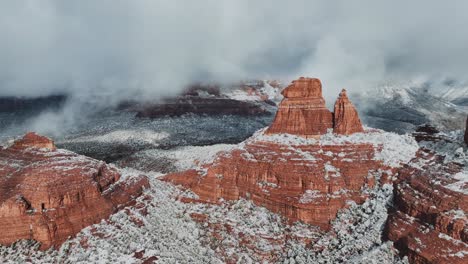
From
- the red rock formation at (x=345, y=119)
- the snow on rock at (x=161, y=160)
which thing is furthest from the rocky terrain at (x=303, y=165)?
the snow on rock at (x=161, y=160)

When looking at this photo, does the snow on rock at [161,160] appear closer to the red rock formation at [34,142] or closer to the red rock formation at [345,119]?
the red rock formation at [345,119]

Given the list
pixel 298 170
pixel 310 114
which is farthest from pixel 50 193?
pixel 310 114

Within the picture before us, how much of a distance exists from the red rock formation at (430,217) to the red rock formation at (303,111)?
13496 millimetres

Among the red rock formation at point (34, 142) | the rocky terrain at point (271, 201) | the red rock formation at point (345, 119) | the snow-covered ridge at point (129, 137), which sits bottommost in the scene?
the snow-covered ridge at point (129, 137)

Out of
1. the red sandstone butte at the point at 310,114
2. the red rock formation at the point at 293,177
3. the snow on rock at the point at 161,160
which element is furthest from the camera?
the snow on rock at the point at 161,160

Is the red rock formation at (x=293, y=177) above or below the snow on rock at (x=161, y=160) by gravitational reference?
above

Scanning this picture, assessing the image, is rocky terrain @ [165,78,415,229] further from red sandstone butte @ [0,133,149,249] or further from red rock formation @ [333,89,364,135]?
red sandstone butte @ [0,133,149,249]

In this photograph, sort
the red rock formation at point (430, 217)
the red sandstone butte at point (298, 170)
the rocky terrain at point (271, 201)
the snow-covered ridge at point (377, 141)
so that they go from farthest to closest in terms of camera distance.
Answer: the snow-covered ridge at point (377, 141) → the red sandstone butte at point (298, 170) → the rocky terrain at point (271, 201) → the red rock formation at point (430, 217)

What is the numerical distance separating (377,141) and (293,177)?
10.9 metres

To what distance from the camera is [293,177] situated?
4078 cm

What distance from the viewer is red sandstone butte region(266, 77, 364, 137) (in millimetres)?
46500

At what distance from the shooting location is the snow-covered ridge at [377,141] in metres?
40.6

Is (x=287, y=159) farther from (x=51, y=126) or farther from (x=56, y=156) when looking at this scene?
(x=51, y=126)

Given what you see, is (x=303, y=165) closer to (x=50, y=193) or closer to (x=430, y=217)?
(x=430, y=217)
